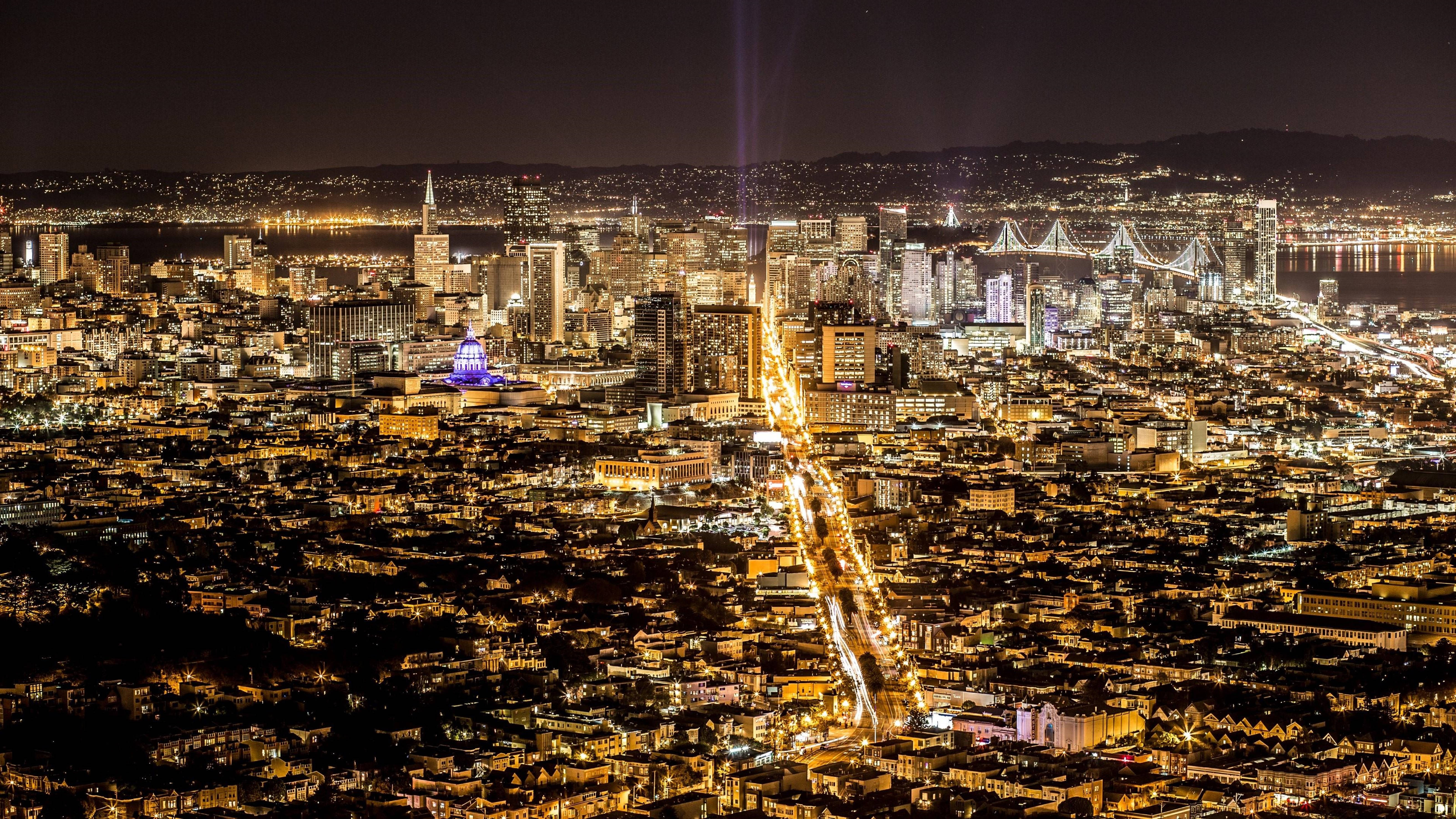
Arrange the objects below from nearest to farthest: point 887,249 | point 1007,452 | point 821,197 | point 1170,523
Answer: point 1170,523 → point 1007,452 → point 887,249 → point 821,197

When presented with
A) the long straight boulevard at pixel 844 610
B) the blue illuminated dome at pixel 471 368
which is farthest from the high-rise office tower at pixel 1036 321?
the long straight boulevard at pixel 844 610

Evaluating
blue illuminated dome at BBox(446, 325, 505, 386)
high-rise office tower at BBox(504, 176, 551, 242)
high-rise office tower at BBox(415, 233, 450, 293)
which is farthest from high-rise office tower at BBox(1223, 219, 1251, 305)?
blue illuminated dome at BBox(446, 325, 505, 386)

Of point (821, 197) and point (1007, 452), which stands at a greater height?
point (821, 197)

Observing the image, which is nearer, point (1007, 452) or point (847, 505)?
point (847, 505)

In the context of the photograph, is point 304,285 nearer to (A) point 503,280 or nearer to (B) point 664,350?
(A) point 503,280

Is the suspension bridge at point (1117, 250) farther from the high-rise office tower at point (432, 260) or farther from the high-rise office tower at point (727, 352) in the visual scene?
the high-rise office tower at point (727, 352)

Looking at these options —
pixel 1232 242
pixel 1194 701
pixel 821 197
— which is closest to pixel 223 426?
pixel 1194 701

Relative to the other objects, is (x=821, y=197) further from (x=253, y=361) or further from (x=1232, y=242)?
(x=253, y=361)
